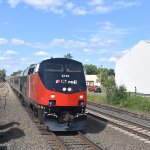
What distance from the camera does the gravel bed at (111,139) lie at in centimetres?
1215

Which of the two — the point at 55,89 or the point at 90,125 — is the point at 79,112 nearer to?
the point at 55,89

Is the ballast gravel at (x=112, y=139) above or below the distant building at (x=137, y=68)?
below

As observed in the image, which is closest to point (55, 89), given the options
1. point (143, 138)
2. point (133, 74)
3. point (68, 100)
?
point (68, 100)

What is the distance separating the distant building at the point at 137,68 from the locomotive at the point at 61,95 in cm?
4797

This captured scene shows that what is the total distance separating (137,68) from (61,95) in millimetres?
51876

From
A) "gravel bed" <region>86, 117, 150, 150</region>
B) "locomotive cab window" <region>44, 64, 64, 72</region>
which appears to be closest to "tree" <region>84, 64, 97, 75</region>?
"gravel bed" <region>86, 117, 150, 150</region>

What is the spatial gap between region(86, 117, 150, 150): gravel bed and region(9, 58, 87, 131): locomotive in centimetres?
95

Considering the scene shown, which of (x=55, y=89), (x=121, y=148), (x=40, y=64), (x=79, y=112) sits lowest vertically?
(x=121, y=148)

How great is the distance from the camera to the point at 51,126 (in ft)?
46.9

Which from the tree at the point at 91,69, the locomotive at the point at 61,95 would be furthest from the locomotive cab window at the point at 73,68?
the tree at the point at 91,69

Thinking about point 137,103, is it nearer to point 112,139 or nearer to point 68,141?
point 112,139

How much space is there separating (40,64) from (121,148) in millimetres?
5402

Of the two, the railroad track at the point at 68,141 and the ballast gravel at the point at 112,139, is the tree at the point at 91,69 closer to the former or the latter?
the ballast gravel at the point at 112,139

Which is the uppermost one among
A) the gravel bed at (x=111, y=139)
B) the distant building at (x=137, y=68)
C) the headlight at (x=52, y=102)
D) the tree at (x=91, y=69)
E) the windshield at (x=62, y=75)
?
the tree at (x=91, y=69)
